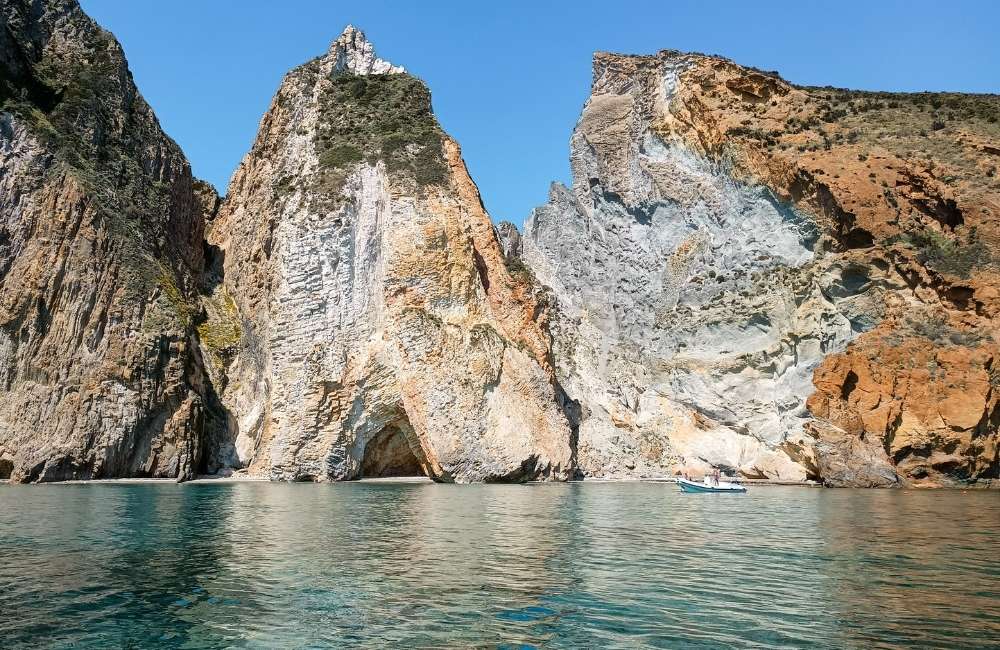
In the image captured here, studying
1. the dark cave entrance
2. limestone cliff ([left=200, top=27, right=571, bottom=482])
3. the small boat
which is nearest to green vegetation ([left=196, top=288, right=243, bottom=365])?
limestone cliff ([left=200, top=27, right=571, bottom=482])

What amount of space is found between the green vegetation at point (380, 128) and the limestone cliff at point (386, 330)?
0.11 metres

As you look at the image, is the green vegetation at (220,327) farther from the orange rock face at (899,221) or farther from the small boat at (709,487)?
the orange rock face at (899,221)

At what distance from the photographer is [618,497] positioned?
32.7 m

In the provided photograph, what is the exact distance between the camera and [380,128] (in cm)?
5319

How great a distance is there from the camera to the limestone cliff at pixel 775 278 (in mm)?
42062

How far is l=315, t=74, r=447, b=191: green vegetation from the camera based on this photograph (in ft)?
166

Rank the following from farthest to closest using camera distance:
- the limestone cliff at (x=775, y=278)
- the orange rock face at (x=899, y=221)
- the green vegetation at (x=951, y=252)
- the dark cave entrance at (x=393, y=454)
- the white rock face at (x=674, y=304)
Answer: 1. the white rock face at (x=674, y=304)
2. the dark cave entrance at (x=393, y=454)
3. the green vegetation at (x=951, y=252)
4. the limestone cliff at (x=775, y=278)
5. the orange rock face at (x=899, y=221)

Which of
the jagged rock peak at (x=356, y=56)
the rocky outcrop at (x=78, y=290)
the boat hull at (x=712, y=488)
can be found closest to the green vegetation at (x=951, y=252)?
the boat hull at (x=712, y=488)

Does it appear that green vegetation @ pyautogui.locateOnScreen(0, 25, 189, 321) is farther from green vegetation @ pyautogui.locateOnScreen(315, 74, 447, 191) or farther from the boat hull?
the boat hull

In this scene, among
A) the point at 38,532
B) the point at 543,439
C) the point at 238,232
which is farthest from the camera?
the point at 238,232

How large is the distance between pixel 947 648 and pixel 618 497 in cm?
2431

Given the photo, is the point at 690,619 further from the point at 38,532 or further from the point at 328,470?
the point at 328,470

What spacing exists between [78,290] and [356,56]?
28179 mm

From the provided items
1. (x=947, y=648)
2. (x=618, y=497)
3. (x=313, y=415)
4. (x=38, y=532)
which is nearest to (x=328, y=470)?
(x=313, y=415)
